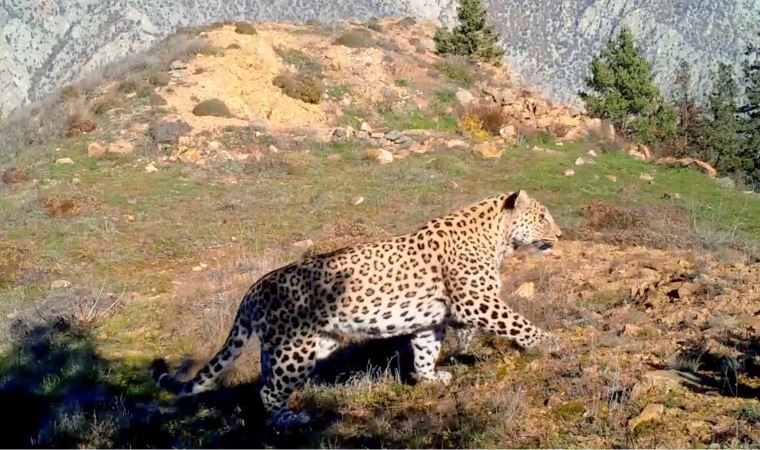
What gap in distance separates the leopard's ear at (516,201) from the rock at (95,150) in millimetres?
20989

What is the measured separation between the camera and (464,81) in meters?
39.1

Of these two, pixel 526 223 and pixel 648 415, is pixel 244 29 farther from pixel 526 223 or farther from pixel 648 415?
pixel 648 415

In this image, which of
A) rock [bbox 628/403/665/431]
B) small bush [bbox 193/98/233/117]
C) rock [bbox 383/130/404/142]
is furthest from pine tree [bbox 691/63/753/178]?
rock [bbox 628/403/665/431]

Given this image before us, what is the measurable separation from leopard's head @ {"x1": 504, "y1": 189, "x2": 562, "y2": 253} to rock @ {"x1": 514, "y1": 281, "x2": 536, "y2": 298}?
2673mm

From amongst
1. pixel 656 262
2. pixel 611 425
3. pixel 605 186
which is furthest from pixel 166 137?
pixel 611 425

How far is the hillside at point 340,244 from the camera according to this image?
6652 mm

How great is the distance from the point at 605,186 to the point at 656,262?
464 inches

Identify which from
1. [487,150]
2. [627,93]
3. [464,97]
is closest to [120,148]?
[487,150]

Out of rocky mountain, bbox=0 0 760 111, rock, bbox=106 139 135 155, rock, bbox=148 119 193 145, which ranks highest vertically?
rock, bbox=148 119 193 145

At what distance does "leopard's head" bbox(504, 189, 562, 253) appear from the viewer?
783cm

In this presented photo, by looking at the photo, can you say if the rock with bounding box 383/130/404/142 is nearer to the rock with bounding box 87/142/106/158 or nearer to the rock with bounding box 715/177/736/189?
the rock with bounding box 87/142/106/158

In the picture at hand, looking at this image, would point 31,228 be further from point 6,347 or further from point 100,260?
point 6,347

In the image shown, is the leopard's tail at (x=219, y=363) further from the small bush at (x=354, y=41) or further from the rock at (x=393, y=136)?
the small bush at (x=354, y=41)

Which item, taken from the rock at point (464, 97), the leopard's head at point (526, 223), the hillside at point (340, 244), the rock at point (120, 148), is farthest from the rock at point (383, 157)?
the leopard's head at point (526, 223)
